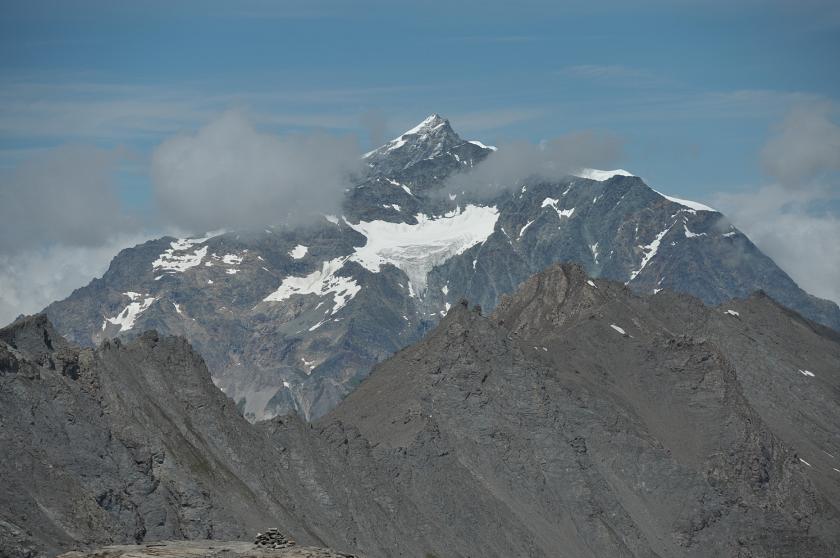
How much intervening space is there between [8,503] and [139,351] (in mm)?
67069

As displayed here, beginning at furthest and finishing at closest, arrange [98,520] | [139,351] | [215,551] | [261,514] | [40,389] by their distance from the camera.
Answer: [139,351]
[261,514]
[40,389]
[98,520]
[215,551]

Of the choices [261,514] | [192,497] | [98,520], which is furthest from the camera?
[261,514]

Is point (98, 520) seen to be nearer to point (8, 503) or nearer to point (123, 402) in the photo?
point (8, 503)

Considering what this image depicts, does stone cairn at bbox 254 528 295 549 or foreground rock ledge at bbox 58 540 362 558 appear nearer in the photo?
foreground rock ledge at bbox 58 540 362 558

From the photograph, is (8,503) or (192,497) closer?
(8,503)

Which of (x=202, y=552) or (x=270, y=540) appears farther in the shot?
(x=270, y=540)

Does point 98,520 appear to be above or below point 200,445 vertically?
above

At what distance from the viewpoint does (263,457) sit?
655 feet

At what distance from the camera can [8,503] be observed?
131 metres

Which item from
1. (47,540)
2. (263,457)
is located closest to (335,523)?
(263,457)

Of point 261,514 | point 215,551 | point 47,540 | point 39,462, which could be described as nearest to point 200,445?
point 261,514

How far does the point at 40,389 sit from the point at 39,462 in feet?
37.8

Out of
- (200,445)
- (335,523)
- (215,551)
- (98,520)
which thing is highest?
(215,551)

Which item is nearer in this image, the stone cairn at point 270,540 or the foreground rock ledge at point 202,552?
the foreground rock ledge at point 202,552
